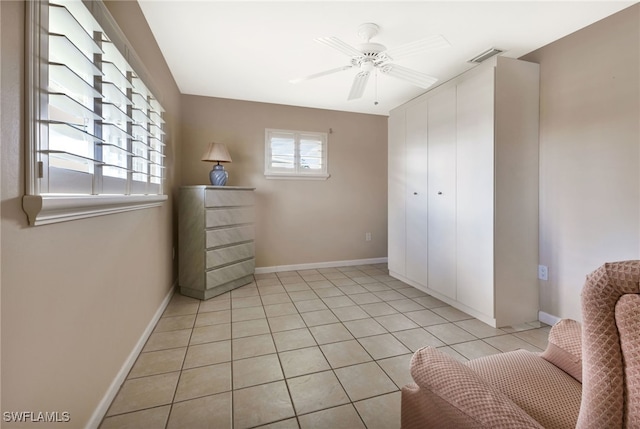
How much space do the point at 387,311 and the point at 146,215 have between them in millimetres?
2172

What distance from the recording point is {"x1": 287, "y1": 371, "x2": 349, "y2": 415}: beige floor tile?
4.65 ft

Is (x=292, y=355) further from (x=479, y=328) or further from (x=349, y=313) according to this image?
(x=479, y=328)

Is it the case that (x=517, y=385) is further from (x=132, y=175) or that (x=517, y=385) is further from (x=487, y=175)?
(x=132, y=175)

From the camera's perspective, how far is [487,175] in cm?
225

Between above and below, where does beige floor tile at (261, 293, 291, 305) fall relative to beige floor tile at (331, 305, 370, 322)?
above

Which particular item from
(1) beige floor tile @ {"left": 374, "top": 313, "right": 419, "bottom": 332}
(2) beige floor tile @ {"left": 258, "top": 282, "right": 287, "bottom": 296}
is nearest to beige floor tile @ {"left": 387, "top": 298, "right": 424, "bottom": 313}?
(1) beige floor tile @ {"left": 374, "top": 313, "right": 419, "bottom": 332}

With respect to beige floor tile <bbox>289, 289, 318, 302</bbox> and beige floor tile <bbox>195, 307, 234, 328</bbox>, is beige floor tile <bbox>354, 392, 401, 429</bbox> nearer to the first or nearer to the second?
beige floor tile <bbox>195, 307, 234, 328</bbox>

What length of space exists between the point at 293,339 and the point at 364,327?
594mm

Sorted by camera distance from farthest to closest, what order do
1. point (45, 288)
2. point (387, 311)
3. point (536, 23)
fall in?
point (387, 311) → point (536, 23) → point (45, 288)

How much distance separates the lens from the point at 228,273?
120 inches

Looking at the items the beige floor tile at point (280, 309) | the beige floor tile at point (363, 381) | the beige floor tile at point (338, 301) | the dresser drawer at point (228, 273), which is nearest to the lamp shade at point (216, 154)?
the dresser drawer at point (228, 273)

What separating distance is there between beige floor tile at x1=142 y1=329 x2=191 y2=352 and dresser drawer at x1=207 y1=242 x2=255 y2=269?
30.7 inches

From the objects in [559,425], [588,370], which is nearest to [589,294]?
[588,370]

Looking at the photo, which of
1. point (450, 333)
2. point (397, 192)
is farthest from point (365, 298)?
point (397, 192)
